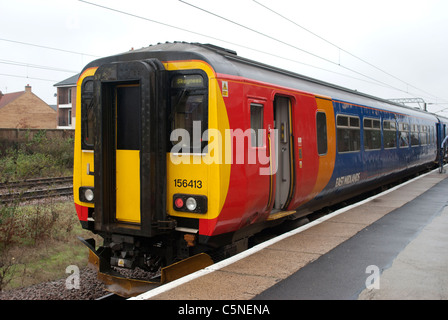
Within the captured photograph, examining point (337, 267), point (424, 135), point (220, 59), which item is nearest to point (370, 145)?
point (337, 267)

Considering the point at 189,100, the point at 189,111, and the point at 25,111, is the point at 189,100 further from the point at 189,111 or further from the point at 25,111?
the point at 25,111

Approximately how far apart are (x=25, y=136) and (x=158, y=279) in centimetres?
1796

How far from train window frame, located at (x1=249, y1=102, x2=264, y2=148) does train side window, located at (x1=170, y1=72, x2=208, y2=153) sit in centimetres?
88

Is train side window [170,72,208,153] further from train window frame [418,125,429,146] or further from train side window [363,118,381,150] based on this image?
train window frame [418,125,429,146]

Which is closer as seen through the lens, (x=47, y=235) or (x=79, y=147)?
(x=79, y=147)

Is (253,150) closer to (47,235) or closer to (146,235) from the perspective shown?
(146,235)

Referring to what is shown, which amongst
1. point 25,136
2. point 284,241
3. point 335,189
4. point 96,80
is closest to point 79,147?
point 96,80

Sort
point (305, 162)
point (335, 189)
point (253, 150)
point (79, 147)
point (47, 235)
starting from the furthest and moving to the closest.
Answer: point (335, 189) < point (47, 235) < point (305, 162) < point (79, 147) < point (253, 150)

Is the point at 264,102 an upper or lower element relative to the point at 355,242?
upper

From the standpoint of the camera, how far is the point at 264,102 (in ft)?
21.5

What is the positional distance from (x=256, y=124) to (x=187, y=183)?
4.82ft

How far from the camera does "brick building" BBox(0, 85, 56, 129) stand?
4762 cm

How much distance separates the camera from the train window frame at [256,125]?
20.4ft

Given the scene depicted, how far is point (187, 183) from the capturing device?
5668mm
